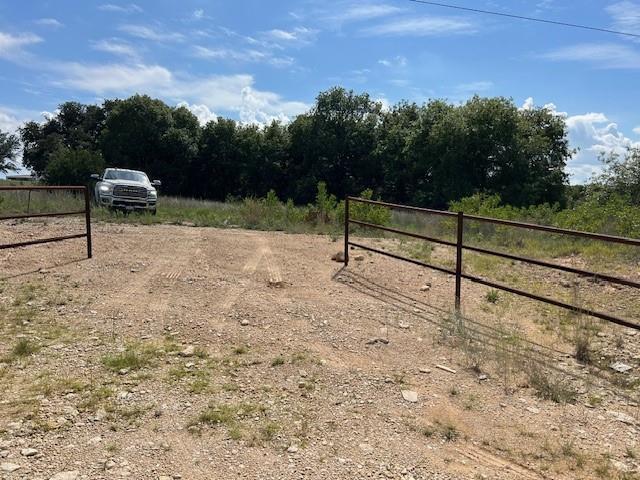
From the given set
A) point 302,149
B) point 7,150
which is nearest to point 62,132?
point 7,150

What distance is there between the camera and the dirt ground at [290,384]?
307 centimetres

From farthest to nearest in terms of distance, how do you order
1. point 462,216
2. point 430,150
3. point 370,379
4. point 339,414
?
1. point 430,150
2. point 462,216
3. point 370,379
4. point 339,414

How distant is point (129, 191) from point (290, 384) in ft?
45.6

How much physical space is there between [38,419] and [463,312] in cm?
489

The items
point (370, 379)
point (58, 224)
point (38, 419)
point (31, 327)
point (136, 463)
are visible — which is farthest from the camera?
point (58, 224)

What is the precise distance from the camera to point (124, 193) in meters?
16.2

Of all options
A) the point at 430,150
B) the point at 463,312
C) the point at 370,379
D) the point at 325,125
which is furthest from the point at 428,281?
the point at 325,125

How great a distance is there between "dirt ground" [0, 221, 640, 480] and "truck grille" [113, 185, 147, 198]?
29.6 feet

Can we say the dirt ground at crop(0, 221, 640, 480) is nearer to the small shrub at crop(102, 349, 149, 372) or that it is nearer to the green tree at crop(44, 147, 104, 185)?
A: the small shrub at crop(102, 349, 149, 372)

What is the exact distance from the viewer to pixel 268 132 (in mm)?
42625

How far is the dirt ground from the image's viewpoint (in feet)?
10.1

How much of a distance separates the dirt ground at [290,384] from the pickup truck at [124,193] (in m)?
8.99

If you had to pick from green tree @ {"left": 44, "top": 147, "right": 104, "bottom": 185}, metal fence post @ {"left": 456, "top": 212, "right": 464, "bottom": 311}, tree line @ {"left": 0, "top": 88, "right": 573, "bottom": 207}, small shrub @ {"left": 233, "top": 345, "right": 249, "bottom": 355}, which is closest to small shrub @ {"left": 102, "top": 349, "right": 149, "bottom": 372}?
small shrub @ {"left": 233, "top": 345, "right": 249, "bottom": 355}

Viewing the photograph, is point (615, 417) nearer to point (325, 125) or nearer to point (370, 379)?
point (370, 379)
